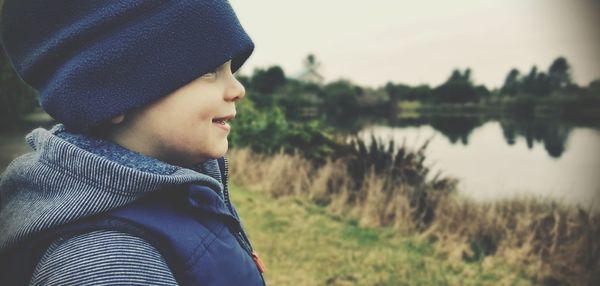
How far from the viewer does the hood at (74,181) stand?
2.74 feet

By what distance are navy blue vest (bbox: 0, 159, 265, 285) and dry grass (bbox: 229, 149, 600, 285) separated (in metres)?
3.99

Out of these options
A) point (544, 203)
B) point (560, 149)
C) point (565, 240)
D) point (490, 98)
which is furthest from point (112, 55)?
point (490, 98)

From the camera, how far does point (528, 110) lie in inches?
1585

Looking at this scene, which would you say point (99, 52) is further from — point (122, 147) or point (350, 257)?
point (350, 257)

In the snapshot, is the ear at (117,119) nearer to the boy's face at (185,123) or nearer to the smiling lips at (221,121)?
the boy's face at (185,123)

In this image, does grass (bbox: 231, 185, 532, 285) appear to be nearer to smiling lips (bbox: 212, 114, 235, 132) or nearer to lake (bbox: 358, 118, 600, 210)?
lake (bbox: 358, 118, 600, 210)

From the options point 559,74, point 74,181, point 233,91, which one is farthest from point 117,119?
point 559,74

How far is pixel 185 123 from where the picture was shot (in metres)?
1.03

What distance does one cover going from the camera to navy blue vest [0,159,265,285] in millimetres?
854

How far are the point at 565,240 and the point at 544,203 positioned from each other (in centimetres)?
167

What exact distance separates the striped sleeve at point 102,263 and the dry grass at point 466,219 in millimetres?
4183

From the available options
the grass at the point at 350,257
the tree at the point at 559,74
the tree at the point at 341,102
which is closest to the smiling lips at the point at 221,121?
the grass at the point at 350,257

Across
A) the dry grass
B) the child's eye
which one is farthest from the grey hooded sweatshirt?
the dry grass

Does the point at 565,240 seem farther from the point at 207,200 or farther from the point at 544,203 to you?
the point at 207,200
